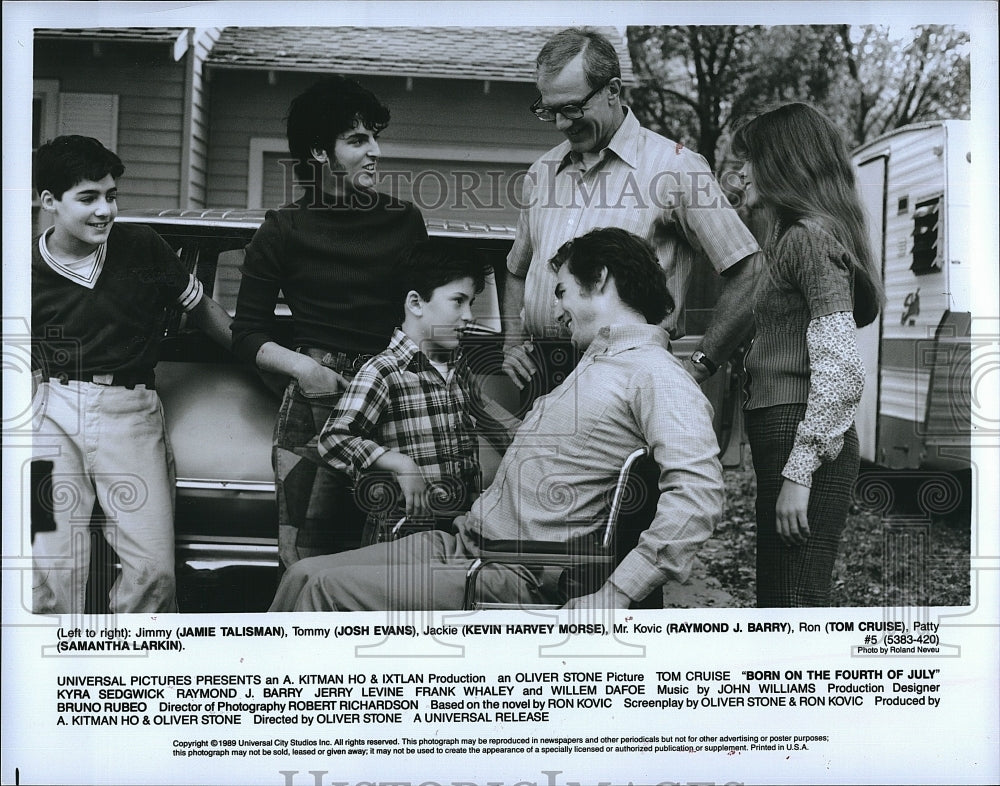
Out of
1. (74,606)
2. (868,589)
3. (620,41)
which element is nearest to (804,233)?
(620,41)

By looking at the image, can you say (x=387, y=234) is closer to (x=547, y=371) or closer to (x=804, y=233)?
(x=547, y=371)

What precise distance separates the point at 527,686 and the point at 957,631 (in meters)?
1.53

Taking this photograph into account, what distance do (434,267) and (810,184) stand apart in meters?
1.29

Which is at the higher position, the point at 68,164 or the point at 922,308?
the point at 68,164

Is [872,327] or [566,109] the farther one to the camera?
[872,327]

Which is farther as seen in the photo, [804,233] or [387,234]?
[387,234]

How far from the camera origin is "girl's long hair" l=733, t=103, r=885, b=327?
350 cm

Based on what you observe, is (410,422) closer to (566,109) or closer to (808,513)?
(566,109)

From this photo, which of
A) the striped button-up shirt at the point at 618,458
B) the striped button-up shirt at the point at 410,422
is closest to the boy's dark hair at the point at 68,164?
the striped button-up shirt at the point at 410,422

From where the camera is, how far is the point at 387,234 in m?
3.74

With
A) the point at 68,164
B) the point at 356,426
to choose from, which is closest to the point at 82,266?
the point at 68,164

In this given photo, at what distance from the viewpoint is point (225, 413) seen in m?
3.75

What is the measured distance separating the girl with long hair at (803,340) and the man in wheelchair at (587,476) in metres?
0.36

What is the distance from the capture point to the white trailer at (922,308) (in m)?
3.81
